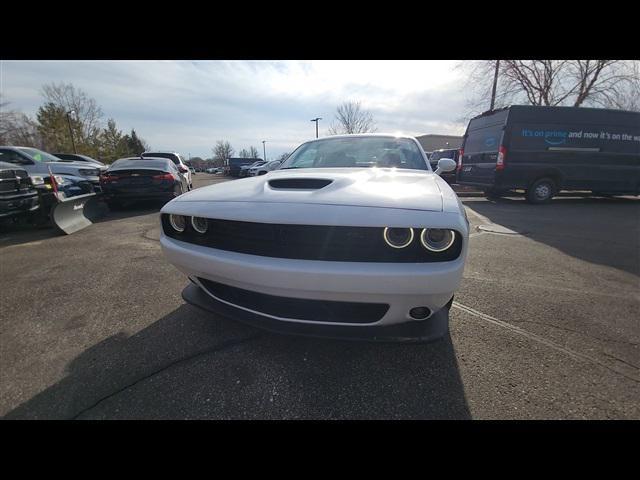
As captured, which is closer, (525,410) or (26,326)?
(525,410)

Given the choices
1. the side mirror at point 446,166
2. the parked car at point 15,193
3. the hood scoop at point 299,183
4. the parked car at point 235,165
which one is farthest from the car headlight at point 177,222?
the parked car at point 235,165

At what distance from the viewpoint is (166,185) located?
6.73m

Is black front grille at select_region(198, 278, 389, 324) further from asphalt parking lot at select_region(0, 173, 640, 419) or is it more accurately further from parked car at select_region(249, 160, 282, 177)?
parked car at select_region(249, 160, 282, 177)

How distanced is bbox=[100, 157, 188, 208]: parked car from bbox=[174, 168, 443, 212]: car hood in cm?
562

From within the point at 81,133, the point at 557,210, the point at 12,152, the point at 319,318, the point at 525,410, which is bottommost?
the point at 557,210

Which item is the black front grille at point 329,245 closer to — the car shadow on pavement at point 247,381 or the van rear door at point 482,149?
the car shadow on pavement at point 247,381

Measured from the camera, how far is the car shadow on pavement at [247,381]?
4.65 feet

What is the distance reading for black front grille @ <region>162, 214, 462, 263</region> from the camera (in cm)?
138

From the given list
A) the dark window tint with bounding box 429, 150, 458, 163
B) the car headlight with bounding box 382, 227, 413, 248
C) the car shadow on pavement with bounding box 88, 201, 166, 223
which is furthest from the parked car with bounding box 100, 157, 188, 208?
the dark window tint with bounding box 429, 150, 458, 163

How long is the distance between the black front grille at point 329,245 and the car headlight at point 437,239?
0.02 m

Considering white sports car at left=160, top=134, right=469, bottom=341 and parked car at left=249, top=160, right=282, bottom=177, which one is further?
parked car at left=249, top=160, right=282, bottom=177
